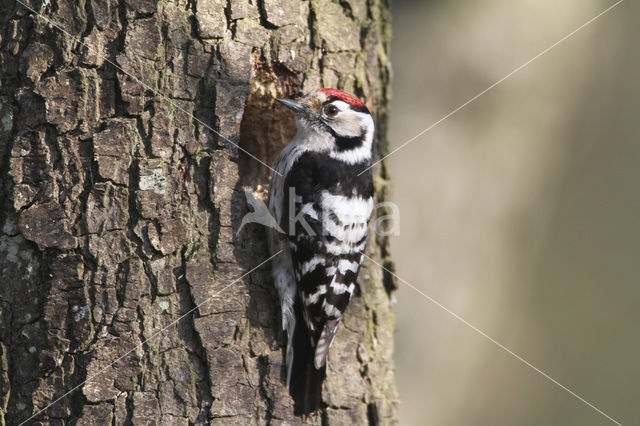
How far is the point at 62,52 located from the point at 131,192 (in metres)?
0.72

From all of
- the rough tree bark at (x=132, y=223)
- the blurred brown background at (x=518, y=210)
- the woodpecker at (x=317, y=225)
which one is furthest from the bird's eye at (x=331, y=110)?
the blurred brown background at (x=518, y=210)

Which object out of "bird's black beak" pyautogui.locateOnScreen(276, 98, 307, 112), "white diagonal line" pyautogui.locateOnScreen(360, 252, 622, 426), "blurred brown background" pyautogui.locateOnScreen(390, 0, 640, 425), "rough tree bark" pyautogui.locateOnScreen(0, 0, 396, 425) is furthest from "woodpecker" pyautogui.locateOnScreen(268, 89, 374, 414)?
"blurred brown background" pyautogui.locateOnScreen(390, 0, 640, 425)

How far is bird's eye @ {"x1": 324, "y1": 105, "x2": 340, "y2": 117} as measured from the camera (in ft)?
12.1

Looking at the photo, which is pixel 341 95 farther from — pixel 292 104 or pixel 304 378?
pixel 304 378

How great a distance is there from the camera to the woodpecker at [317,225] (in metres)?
3.35

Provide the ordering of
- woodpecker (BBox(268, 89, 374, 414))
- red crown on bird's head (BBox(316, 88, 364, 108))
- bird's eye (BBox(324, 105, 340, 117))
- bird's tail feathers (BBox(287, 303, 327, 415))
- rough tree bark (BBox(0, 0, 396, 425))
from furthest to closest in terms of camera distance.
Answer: bird's eye (BBox(324, 105, 340, 117)) < red crown on bird's head (BBox(316, 88, 364, 108)) < woodpecker (BBox(268, 89, 374, 414)) < bird's tail feathers (BBox(287, 303, 327, 415)) < rough tree bark (BBox(0, 0, 396, 425))

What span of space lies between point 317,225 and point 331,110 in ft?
2.15

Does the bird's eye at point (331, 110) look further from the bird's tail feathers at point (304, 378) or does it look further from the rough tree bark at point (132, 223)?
the bird's tail feathers at point (304, 378)

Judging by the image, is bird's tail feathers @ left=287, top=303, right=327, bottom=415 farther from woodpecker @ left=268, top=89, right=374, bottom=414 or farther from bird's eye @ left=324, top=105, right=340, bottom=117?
bird's eye @ left=324, top=105, right=340, bottom=117

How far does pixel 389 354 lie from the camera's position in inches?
147

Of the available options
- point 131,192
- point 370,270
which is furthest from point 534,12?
point 131,192

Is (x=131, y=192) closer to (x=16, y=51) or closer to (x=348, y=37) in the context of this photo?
(x=16, y=51)

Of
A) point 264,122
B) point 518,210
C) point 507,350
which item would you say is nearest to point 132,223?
point 264,122

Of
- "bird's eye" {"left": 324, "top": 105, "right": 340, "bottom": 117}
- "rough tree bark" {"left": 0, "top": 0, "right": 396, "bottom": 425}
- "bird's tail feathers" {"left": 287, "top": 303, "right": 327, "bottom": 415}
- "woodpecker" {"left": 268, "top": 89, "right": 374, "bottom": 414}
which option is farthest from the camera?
"bird's eye" {"left": 324, "top": 105, "right": 340, "bottom": 117}
